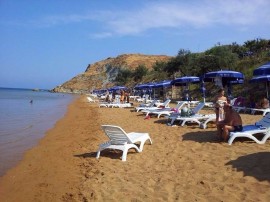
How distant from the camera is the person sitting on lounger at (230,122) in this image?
7.62 m

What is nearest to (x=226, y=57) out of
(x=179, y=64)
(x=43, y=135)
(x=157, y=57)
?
(x=179, y=64)

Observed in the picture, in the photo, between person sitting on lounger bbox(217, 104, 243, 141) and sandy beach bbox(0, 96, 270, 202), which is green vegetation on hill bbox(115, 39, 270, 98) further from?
sandy beach bbox(0, 96, 270, 202)

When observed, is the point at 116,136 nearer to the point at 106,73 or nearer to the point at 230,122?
the point at 230,122

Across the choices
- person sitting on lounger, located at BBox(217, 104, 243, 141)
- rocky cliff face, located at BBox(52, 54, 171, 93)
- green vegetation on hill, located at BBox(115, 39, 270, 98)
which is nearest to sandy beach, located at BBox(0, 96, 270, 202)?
person sitting on lounger, located at BBox(217, 104, 243, 141)

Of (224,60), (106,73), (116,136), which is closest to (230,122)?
(116,136)

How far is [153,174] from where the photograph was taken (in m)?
5.77

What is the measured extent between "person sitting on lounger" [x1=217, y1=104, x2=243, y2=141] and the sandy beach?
326 mm

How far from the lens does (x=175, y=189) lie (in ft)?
16.1

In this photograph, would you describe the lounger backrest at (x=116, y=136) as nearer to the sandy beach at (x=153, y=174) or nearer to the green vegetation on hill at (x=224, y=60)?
the sandy beach at (x=153, y=174)

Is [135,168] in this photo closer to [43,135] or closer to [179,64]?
[43,135]

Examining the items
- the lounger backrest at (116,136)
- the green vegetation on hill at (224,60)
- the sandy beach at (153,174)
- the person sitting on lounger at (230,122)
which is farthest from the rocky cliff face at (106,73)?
the lounger backrest at (116,136)

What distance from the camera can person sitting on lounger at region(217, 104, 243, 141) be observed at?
7.62 m

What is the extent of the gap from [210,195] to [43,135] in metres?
9.28

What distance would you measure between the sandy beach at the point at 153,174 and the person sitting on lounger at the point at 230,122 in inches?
12.8
